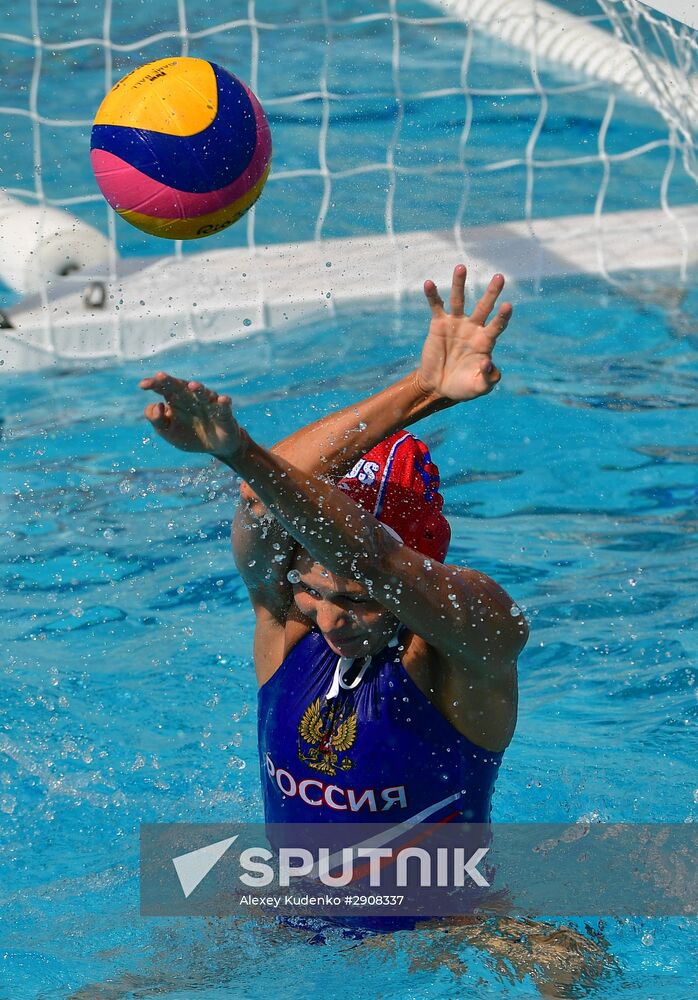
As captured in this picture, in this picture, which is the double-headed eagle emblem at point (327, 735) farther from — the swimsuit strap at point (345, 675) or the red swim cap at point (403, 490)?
the red swim cap at point (403, 490)

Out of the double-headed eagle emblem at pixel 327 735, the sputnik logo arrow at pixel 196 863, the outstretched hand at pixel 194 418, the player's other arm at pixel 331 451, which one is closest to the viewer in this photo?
the outstretched hand at pixel 194 418

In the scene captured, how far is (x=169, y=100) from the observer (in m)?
3.54

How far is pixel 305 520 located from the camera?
2502mm

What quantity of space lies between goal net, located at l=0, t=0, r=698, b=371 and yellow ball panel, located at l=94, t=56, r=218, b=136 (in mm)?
3650

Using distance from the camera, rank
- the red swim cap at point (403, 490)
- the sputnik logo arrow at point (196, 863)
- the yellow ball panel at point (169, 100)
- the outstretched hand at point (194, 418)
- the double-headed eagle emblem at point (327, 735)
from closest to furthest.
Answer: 1. the outstretched hand at point (194, 418)
2. the red swim cap at point (403, 490)
3. the double-headed eagle emblem at point (327, 735)
4. the yellow ball panel at point (169, 100)
5. the sputnik logo arrow at point (196, 863)

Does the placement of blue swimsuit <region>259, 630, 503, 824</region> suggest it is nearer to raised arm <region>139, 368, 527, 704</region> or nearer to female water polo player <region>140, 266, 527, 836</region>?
female water polo player <region>140, 266, 527, 836</region>

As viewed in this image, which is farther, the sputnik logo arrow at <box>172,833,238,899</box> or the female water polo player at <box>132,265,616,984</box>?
the sputnik logo arrow at <box>172,833,238,899</box>

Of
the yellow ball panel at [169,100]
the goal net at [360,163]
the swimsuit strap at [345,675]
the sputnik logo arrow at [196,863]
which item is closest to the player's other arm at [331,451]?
the swimsuit strap at [345,675]

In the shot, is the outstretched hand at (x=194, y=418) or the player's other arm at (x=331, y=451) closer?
the outstretched hand at (x=194, y=418)

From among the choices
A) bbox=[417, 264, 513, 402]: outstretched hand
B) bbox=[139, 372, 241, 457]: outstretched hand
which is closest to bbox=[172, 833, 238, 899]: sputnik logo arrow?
bbox=[417, 264, 513, 402]: outstretched hand

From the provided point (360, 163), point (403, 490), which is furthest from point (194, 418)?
point (360, 163)

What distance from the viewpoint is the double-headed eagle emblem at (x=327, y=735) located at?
312 centimetres

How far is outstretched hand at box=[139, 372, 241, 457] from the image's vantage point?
2363 millimetres

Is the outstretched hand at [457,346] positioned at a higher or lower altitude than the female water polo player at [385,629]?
higher
